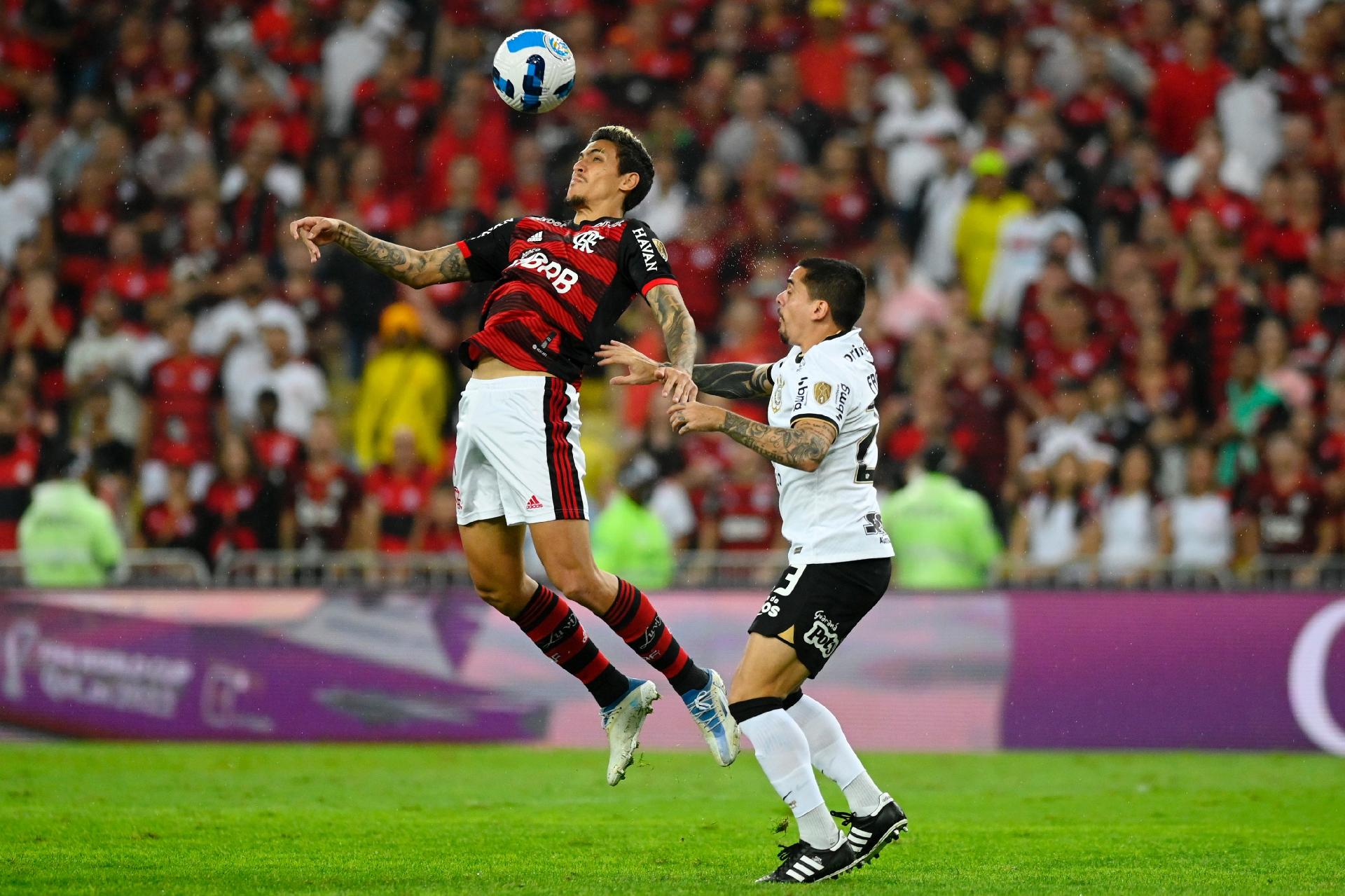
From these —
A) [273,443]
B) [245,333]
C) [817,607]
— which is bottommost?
[817,607]

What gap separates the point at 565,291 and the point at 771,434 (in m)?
→ 1.55

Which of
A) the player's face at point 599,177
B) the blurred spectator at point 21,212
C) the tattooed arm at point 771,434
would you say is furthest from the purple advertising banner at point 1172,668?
the blurred spectator at point 21,212

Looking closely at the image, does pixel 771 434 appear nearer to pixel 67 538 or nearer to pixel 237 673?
pixel 237 673

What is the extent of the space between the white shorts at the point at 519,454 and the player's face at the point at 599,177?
35.6 inches

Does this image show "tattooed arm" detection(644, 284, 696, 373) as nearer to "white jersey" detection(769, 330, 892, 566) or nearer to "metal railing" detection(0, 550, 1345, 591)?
"white jersey" detection(769, 330, 892, 566)

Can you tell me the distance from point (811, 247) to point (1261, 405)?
441 centimetres

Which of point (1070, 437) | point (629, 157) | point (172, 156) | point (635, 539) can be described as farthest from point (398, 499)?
point (629, 157)

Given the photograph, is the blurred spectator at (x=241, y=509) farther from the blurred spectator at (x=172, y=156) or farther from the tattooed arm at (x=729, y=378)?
the tattooed arm at (x=729, y=378)

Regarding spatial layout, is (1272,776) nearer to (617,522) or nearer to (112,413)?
(617,522)

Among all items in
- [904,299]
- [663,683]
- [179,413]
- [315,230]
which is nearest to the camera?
[315,230]

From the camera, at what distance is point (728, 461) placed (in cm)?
1598

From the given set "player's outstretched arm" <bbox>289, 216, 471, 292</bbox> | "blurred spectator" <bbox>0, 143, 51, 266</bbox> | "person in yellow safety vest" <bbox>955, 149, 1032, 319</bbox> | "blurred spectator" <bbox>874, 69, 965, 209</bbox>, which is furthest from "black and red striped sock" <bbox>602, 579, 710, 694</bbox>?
"blurred spectator" <bbox>0, 143, 51, 266</bbox>

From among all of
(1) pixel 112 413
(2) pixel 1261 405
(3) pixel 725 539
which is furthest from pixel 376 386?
(2) pixel 1261 405

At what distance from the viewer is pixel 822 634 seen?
7.42 meters
